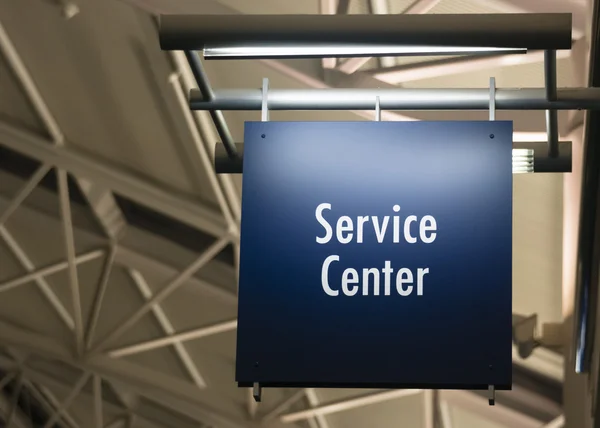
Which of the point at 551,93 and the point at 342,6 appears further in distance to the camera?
the point at 342,6

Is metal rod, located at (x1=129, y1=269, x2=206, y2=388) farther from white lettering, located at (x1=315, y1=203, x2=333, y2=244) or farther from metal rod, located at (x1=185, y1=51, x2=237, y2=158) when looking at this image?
white lettering, located at (x1=315, y1=203, x2=333, y2=244)

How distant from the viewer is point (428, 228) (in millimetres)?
3914

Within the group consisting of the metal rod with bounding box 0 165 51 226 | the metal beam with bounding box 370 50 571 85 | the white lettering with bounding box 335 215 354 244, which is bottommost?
the white lettering with bounding box 335 215 354 244

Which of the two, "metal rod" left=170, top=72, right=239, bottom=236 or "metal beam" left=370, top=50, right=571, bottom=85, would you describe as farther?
"metal rod" left=170, top=72, right=239, bottom=236

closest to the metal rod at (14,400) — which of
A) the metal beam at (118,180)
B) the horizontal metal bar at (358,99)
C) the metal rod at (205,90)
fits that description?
the metal beam at (118,180)

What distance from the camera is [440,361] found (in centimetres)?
374

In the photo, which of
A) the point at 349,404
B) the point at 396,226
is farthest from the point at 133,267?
the point at 396,226

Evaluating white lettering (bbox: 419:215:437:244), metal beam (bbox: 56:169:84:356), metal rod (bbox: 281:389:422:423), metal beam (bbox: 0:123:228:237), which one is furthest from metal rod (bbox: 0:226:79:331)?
white lettering (bbox: 419:215:437:244)

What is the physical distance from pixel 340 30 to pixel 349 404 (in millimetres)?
7885

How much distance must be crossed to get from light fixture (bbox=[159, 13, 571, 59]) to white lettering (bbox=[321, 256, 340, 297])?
0.79 metres

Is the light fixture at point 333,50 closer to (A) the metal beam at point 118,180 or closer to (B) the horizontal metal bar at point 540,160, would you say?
(B) the horizontal metal bar at point 540,160

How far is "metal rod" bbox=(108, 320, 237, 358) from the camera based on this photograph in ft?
36.9

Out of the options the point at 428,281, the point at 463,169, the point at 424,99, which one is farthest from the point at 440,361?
the point at 424,99

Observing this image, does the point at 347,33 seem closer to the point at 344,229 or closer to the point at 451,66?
the point at 344,229
